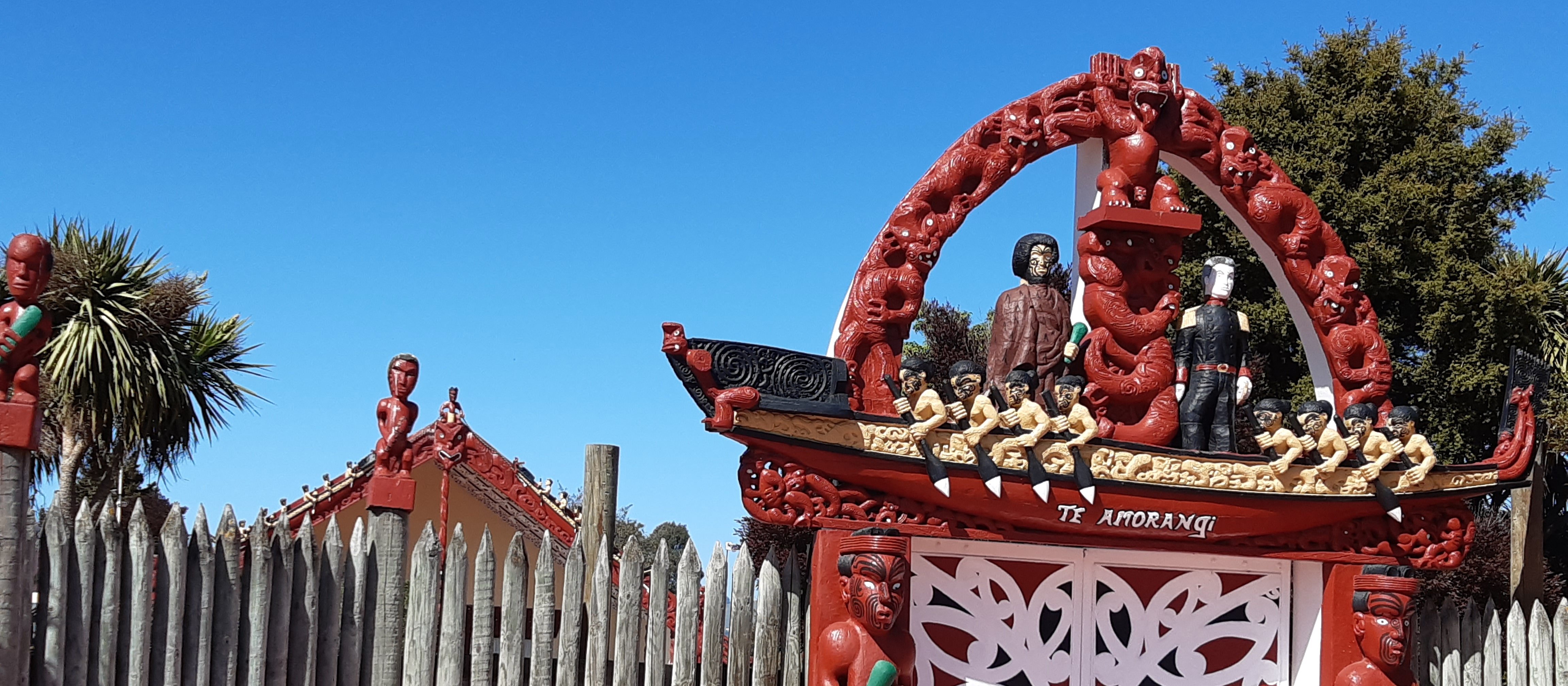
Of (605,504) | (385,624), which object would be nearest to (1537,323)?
(605,504)

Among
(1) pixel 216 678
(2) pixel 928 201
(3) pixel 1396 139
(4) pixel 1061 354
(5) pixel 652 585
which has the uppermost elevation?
(3) pixel 1396 139

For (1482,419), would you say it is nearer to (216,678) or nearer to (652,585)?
(652,585)

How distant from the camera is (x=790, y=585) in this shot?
274 inches

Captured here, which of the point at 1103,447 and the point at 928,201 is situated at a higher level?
the point at 928,201

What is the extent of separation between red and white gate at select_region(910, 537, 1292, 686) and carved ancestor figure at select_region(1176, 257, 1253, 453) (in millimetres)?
621

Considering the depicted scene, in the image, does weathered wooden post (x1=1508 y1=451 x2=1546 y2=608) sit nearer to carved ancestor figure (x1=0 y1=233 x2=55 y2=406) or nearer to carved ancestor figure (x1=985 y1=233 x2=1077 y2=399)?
carved ancestor figure (x1=985 y1=233 x2=1077 y2=399)

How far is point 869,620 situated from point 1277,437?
7.58 feet

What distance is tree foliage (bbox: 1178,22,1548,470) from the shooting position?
1434 centimetres

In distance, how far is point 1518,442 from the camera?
25.8ft

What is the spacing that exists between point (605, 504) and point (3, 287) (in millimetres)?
8905

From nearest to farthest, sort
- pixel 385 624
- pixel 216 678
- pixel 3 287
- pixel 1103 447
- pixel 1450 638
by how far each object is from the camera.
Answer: pixel 216 678 → pixel 385 624 → pixel 1103 447 → pixel 1450 638 → pixel 3 287

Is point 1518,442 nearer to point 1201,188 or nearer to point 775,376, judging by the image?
point 1201,188

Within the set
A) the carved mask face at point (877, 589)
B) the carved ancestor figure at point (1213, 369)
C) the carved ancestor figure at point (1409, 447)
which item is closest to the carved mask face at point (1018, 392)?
the carved mask face at point (877, 589)

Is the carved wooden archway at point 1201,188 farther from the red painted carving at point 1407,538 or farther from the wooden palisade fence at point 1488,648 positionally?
the wooden palisade fence at point 1488,648
